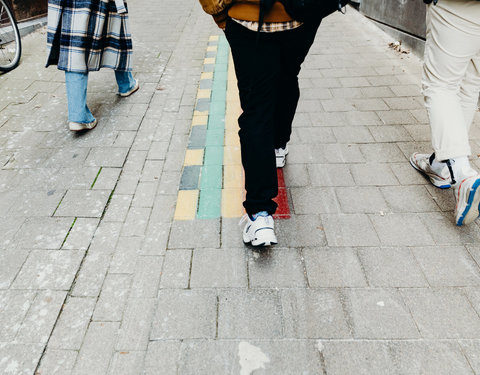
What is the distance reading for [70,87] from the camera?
3115 mm

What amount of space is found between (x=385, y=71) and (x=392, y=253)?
3.00 m

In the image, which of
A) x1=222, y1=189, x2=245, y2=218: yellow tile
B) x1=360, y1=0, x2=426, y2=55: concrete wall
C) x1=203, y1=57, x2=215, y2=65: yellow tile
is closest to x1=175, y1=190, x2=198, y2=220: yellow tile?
x1=222, y1=189, x2=245, y2=218: yellow tile

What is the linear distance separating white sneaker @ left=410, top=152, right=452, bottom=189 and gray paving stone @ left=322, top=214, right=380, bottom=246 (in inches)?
25.0

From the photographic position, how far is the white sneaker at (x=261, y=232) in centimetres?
197

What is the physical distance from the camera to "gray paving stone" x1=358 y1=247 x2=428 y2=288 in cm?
184

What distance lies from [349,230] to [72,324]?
1563 millimetres

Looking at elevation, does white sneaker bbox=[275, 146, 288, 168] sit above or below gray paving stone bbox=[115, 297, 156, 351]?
above

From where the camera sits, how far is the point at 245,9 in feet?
5.01

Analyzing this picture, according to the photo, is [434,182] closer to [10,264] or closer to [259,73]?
[259,73]

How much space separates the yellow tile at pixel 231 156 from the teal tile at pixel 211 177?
91 millimetres

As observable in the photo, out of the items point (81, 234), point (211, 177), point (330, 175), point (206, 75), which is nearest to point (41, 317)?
point (81, 234)

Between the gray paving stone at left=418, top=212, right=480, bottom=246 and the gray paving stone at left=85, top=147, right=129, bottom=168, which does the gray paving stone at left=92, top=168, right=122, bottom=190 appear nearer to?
the gray paving stone at left=85, top=147, right=129, bottom=168

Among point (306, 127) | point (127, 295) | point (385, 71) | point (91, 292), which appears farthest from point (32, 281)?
point (385, 71)

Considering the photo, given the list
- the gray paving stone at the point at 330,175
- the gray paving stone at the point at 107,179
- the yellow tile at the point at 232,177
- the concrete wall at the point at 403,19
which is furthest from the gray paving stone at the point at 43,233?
the concrete wall at the point at 403,19
